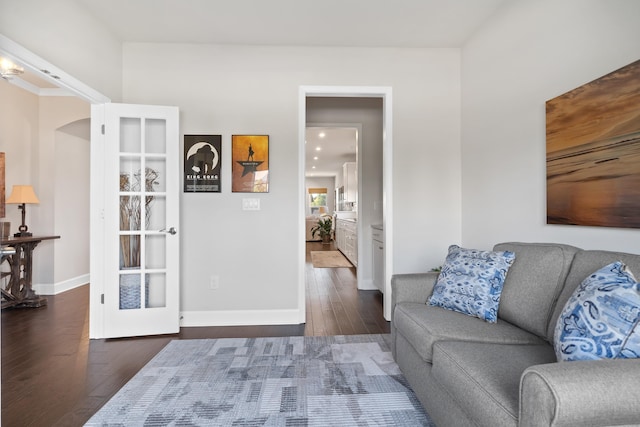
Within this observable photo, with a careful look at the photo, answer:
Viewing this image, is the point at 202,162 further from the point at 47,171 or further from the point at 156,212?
the point at 47,171

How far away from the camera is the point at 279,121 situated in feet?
10.1

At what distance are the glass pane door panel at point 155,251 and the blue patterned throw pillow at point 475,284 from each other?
2.42 meters

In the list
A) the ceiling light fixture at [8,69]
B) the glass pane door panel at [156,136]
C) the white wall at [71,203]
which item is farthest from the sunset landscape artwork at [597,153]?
the white wall at [71,203]

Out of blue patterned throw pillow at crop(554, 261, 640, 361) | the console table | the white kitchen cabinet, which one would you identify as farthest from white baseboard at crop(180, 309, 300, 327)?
blue patterned throw pillow at crop(554, 261, 640, 361)

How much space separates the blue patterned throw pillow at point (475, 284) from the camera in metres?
1.76

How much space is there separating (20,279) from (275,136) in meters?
3.34

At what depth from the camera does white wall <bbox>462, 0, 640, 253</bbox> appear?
1668 millimetres

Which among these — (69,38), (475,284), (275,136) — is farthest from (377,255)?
(69,38)

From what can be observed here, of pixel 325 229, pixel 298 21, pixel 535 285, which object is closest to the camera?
pixel 535 285

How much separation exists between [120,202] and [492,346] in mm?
3031

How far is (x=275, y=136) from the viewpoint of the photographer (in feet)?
10.2

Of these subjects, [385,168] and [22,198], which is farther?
[22,198]

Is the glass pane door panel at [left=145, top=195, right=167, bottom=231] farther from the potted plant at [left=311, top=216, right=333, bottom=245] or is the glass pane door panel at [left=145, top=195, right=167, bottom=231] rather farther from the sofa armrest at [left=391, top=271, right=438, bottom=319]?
the potted plant at [left=311, top=216, right=333, bottom=245]

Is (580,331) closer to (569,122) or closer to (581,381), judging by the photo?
(581,381)
